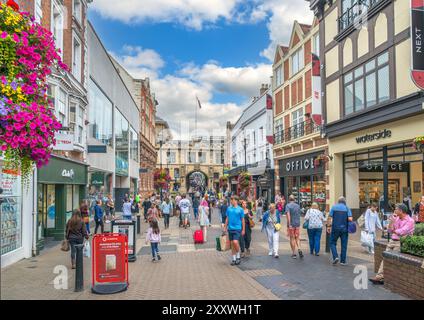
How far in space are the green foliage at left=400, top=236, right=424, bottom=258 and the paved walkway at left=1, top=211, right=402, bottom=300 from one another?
34.6 inches

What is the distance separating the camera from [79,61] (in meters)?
18.2

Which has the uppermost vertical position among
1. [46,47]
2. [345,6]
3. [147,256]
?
[345,6]

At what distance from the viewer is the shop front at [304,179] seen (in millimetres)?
24766

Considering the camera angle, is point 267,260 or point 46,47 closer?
point 46,47

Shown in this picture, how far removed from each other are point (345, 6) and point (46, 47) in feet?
59.0

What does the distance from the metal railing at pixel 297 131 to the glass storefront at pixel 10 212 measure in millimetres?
17448

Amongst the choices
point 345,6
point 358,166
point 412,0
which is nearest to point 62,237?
point 358,166

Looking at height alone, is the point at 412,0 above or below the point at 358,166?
above

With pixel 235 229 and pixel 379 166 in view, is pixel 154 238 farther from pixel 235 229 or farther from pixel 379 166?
pixel 379 166

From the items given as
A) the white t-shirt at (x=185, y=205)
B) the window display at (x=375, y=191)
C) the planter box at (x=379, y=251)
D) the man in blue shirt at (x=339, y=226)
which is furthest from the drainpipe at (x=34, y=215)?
the window display at (x=375, y=191)

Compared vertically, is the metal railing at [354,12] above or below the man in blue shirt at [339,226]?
above

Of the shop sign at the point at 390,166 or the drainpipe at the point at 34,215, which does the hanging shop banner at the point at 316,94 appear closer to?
the shop sign at the point at 390,166

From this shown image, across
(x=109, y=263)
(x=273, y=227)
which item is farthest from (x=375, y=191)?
(x=109, y=263)

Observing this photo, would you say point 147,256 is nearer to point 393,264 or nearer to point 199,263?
point 199,263
